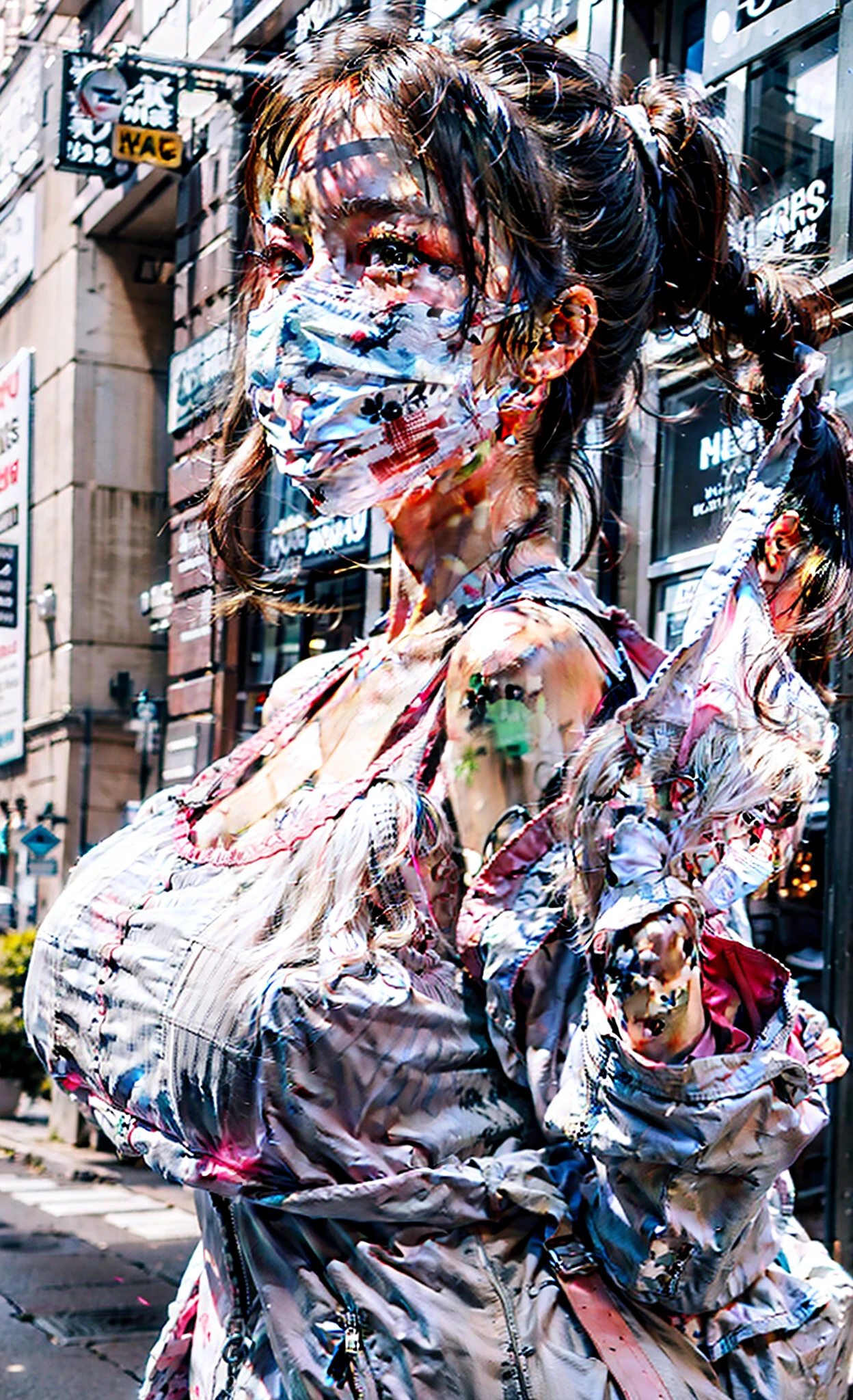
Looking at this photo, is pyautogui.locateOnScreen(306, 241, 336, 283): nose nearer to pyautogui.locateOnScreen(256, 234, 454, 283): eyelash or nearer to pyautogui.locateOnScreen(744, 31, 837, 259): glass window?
pyautogui.locateOnScreen(256, 234, 454, 283): eyelash

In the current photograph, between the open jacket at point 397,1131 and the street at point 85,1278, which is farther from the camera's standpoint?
the street at point 85,1278

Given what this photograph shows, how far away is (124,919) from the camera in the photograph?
4.67 ft

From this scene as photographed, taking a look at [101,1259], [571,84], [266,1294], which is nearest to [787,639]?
[571,84]

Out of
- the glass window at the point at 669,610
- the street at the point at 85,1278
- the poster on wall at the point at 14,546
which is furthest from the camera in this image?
the poster on wall at the point at 14,546

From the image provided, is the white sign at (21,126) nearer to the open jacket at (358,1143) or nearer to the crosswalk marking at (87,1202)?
the crosswalk marking at (87,1202)

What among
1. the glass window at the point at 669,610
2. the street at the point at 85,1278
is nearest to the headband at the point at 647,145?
the glass window at the point at 669,610

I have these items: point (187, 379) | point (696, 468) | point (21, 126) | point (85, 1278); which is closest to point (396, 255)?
point (696, 468)

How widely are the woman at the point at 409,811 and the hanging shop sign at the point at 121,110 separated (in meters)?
8.72

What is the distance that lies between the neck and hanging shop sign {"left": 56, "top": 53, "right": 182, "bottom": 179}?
8741 millimetres

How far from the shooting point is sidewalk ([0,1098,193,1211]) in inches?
356

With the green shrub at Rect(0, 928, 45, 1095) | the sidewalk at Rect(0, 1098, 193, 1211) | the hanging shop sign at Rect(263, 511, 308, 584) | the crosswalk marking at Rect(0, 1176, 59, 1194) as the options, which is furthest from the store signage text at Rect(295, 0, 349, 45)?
the green shrub at Rect(0, 928, 45, 1095)

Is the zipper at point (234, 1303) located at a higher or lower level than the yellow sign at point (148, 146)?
lower

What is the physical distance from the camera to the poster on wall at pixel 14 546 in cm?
1356

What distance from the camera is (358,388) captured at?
1363 millimetres
